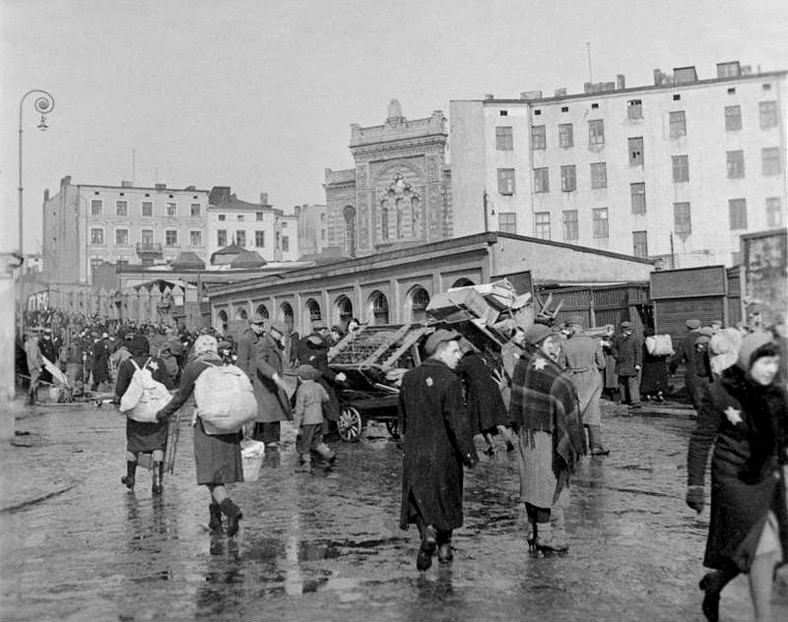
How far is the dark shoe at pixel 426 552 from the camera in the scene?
6806 millimetres

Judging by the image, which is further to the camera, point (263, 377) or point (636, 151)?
point (636, 151)

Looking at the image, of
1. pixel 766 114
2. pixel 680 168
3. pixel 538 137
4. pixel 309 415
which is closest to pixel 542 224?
pixel 538 137

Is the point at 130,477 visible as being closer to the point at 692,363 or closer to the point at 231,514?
the point at 231,514

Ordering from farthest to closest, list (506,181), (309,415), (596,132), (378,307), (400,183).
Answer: (400,183), (506,181), (596,132), (378,307), (309,415)

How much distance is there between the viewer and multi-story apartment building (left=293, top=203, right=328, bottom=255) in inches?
4323

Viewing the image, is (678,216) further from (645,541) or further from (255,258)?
(645,541)

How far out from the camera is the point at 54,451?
15.1 m

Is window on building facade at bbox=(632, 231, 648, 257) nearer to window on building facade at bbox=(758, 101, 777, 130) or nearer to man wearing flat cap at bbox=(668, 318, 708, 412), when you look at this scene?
window on building facade at bbox=(758, 101, 777, 130)

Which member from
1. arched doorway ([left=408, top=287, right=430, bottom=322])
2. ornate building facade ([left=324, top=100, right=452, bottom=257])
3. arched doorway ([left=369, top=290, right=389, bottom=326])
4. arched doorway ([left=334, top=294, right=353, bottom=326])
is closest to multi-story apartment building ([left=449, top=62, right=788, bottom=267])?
arched doorway ([left=334, top=294, right=353, bottom=326])

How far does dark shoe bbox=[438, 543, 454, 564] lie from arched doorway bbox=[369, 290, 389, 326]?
32630 mm

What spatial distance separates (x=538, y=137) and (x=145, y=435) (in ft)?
163

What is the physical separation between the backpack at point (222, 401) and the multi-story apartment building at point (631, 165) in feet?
152

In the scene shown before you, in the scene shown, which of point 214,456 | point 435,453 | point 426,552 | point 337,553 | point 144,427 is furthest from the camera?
point 144,427

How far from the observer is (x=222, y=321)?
5578 centimetres
